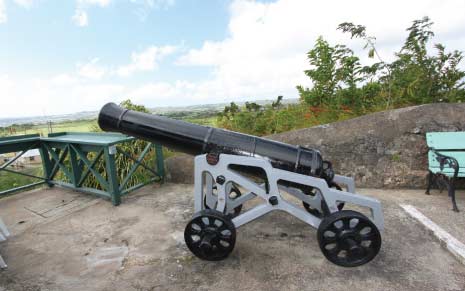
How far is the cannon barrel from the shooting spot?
2314 mm

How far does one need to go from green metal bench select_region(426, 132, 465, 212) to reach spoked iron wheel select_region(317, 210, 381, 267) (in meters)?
2.00

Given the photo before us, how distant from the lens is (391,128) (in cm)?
408

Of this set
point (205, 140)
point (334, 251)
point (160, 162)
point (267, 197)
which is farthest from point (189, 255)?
point (160, 162)

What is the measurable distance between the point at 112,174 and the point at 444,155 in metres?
4.79

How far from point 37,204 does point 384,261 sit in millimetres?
4972

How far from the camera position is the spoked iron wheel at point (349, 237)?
6.91ft

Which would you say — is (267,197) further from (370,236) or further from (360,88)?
(360,88)

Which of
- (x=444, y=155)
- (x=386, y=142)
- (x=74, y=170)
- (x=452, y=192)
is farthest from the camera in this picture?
(x=74, y=170)

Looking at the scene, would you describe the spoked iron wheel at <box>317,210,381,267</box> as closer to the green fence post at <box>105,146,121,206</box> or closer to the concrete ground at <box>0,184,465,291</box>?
the concrete ground at <box>0,184,465,291</box>

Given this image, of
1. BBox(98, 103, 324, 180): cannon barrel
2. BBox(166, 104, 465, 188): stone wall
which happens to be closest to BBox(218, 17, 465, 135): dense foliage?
BBox(166, 104, 465, 188): stone wall

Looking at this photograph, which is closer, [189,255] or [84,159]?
[189,255]

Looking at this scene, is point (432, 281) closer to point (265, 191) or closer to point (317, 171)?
point (317, 171)

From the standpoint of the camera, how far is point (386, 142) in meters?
4.05

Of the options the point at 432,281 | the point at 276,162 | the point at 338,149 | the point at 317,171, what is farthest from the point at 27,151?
the point at 432,281
